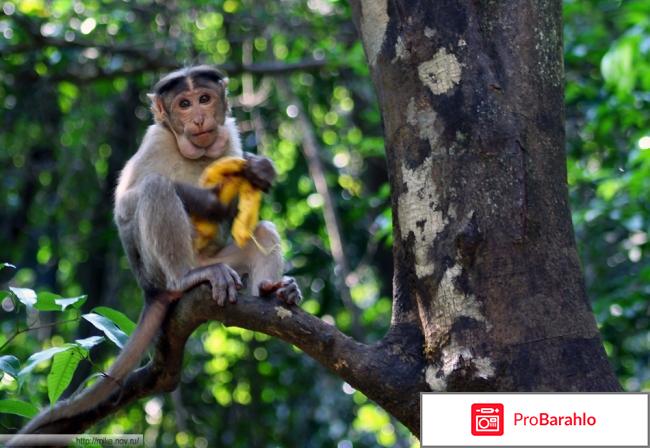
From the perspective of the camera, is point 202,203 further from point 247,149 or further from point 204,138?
point 247,149

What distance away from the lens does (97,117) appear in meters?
8.43

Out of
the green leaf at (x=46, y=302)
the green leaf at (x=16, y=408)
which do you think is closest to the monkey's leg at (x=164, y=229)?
the green leaf at (x=46, y=302)

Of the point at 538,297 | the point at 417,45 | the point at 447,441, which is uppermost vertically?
the point at 417,45

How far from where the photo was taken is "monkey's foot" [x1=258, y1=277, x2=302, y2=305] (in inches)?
141

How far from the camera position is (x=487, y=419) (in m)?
2.90

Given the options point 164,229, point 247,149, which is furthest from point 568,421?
point 247,149

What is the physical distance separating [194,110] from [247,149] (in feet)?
8.87

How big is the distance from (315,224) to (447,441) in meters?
5.04

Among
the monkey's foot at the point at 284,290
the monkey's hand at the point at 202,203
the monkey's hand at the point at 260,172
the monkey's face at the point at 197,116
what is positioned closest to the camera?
the monkey's foot at the point at 284,290

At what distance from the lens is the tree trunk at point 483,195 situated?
2992 mm

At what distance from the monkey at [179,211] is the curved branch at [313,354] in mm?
117

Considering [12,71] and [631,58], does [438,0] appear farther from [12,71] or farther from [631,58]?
[12,71]

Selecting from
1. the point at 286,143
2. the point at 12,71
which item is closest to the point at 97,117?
the point at 12,71

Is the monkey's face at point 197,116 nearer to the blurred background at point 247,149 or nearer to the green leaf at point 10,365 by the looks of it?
the blurred background at point 247,149
